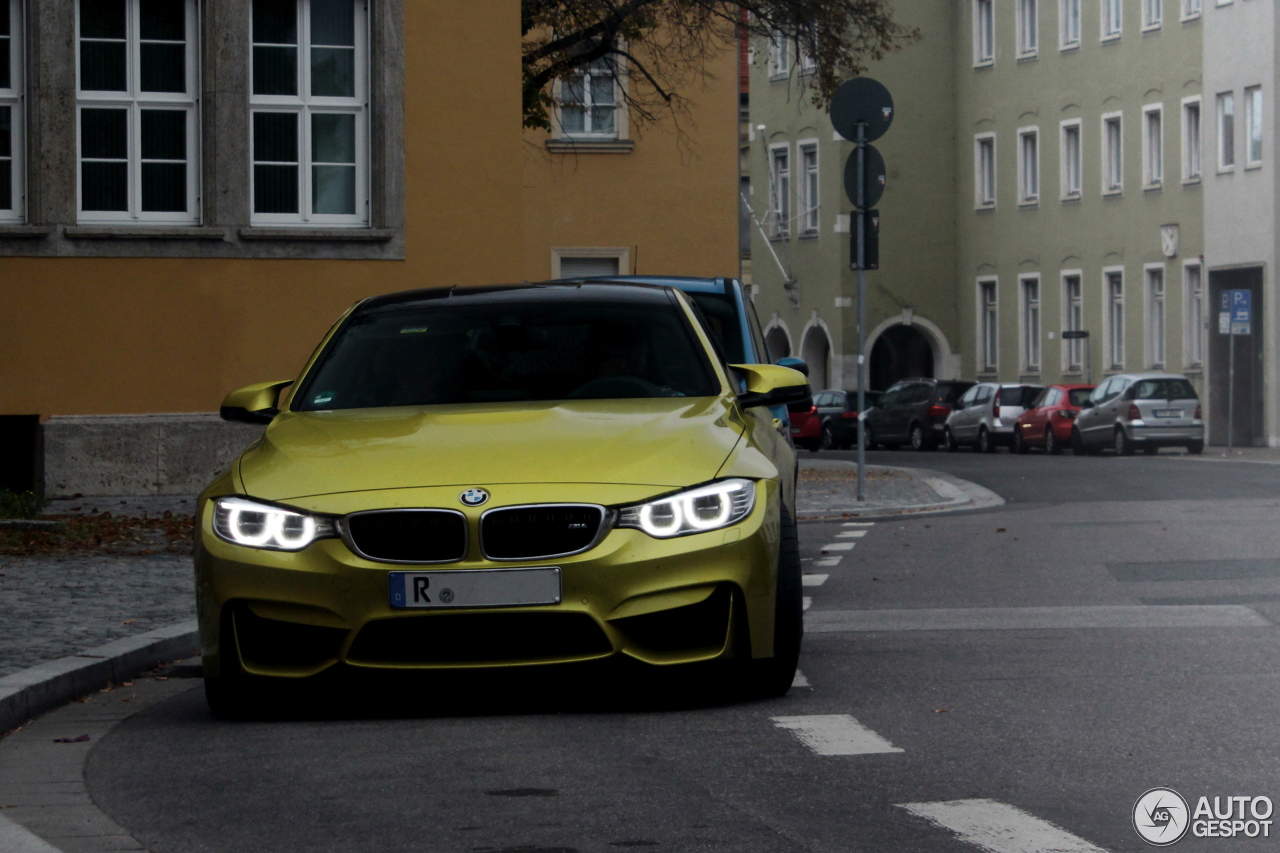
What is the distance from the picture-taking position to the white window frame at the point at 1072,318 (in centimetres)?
5616

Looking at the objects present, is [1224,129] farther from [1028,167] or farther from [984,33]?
[984,33]

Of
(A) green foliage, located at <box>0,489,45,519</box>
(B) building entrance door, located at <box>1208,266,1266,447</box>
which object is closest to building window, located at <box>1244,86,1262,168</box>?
(B) building entrance door, located at <box>1208,266,1266,447</box>

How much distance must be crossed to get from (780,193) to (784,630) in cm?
5959

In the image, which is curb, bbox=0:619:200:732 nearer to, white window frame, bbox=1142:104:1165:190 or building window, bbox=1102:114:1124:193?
white window frame, bbox=1142:104:1165:190

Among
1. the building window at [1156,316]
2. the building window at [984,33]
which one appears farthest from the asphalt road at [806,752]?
the building window at [984,33]

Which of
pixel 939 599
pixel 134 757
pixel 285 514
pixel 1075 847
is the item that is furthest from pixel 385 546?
pixel 939 599

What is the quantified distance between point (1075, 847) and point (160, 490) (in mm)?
15141

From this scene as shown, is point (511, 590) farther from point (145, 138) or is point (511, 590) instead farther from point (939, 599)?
point (145, 138)

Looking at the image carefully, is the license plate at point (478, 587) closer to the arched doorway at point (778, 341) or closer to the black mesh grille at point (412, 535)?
the black mesh grille at point (412, 535)

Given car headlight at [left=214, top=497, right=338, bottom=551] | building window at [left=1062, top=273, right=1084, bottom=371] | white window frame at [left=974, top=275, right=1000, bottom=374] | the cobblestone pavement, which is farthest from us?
white window frame at [left=974, top=275, right=1000, bottom=374]

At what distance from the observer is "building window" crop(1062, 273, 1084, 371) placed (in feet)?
185

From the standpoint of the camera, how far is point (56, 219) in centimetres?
1969

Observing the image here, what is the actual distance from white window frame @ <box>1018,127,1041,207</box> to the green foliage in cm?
4356

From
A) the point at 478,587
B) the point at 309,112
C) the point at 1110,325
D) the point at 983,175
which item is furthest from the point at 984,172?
the point at 478,587
